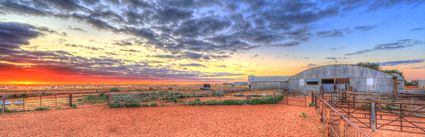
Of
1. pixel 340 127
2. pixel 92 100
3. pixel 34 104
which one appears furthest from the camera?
pixel 92 100

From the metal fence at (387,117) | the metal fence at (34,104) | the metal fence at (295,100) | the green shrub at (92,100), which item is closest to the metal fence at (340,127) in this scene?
the metal fence at (387,117)

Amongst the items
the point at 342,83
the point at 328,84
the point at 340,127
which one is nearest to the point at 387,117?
the point at 340,127

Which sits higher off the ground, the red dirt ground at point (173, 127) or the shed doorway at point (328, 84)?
the shed doorway at point (328, 84)

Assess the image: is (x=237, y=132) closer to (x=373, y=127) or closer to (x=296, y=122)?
(x=296, y=122)

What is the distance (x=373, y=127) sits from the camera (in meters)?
10.0

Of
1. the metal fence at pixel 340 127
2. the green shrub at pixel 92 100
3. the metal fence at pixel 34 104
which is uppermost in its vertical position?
the metal fence at pixel 340 127

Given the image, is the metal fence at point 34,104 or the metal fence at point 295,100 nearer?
the metal fence at point 34,104

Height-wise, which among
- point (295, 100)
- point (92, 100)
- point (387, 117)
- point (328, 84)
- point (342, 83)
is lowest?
point (92, 100)

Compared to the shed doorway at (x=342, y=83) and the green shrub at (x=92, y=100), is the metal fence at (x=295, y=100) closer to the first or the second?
the shed doorway at (x=342, y=83)

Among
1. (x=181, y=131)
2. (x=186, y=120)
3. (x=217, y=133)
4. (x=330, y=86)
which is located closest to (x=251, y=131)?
(x=217, y=133)

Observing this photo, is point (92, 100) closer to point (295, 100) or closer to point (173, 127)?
point (173, 127)

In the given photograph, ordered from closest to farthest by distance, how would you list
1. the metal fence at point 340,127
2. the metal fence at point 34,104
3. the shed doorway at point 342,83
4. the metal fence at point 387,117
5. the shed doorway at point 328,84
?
the metal fence at point 340,127 < the metal fence at point 387,117 < the metal fence at point 34,104 < the shed doorway at point 342,83 < the shed doorway at point 328,84

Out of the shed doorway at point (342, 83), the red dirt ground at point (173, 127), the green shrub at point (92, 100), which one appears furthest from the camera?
the shed doorway at point (342, 83)

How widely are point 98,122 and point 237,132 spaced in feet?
25.9
